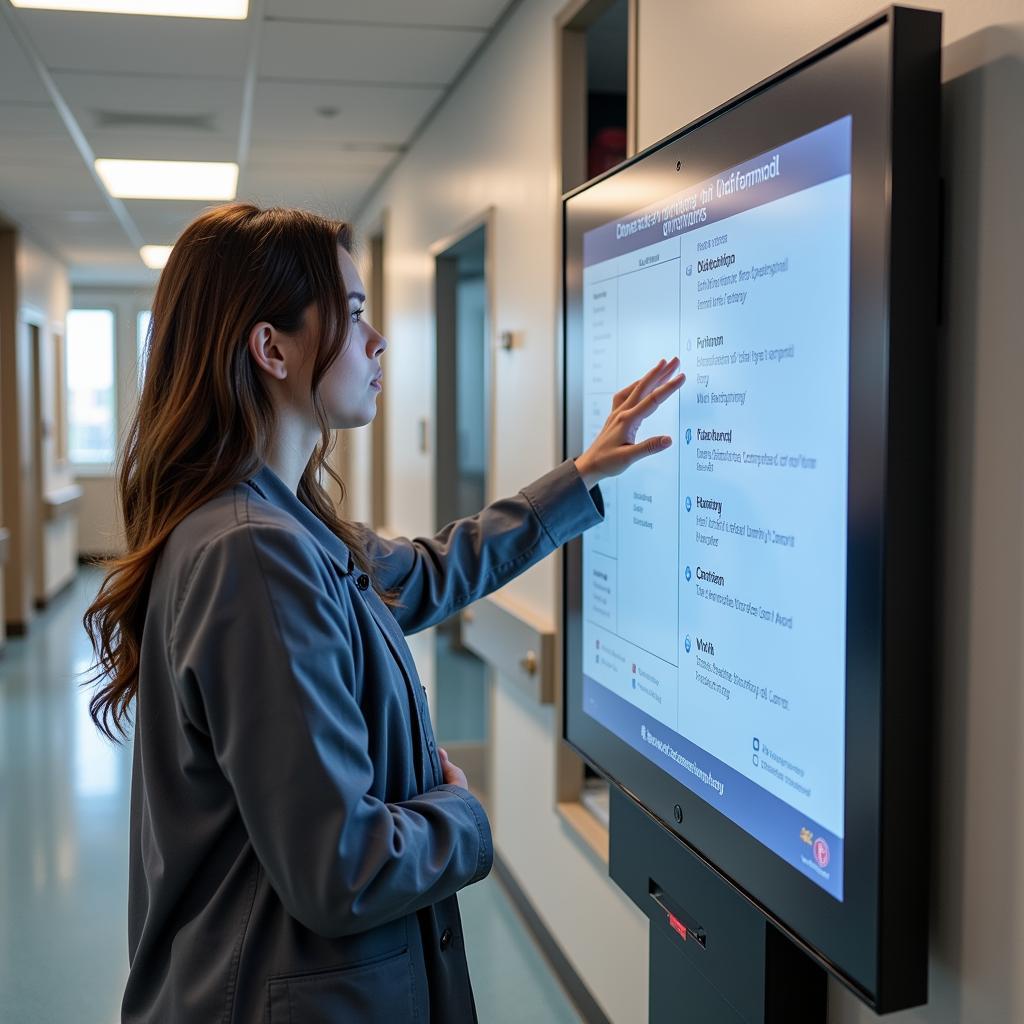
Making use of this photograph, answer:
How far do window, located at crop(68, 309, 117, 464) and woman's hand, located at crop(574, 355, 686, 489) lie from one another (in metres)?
10.6

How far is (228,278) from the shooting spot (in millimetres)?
1271

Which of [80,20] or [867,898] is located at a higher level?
[80,20]

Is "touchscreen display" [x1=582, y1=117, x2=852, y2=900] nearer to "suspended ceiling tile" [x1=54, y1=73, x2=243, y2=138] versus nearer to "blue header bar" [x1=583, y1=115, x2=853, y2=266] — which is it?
"blue header bar" [x1=583, y1=115, x2=853, y2=266]

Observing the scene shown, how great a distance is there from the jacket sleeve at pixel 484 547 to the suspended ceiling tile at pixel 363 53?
2.20 metres

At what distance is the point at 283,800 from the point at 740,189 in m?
0.90

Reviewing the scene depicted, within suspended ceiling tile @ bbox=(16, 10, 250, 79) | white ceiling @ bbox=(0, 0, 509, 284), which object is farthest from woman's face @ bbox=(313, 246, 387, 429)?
suspended ceiling tile @ bbox=(16, 10, 250, 79)

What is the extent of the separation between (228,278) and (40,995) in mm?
2347

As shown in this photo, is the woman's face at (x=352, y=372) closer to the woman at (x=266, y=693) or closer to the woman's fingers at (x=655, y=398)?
the woman at (x=266, y=693)

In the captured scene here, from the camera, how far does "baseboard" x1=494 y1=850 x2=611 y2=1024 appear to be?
8.58 ft

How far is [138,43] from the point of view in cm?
345

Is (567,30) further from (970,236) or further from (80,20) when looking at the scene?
(970,236)

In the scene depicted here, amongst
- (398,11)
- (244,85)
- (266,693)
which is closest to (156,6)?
(398,11)

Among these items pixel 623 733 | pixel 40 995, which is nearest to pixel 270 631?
pixel 623 733

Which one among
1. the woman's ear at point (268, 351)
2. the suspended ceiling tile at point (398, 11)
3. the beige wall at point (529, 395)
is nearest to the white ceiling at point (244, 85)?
the suspended ceiling tile at point (398, 11)
